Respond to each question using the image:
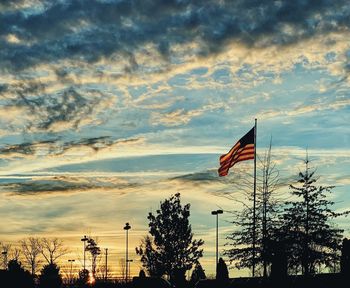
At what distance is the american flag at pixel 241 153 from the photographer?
3853cm

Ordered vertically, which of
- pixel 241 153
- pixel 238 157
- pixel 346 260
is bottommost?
pixel 346 260

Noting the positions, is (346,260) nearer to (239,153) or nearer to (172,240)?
(239,153)

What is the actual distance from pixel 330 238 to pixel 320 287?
9.66 metres

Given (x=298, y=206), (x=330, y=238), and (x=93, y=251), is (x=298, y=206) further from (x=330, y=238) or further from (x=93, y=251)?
(x=93, y=251)

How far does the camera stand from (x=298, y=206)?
45.0m

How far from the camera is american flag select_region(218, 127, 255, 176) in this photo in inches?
1517

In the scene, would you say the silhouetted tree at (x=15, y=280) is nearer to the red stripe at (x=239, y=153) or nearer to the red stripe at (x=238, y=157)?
the red stripe at (x=238, y=157)

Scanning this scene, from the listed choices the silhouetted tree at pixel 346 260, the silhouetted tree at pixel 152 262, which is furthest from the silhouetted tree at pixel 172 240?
the silhouetted tree at pixel 346 260

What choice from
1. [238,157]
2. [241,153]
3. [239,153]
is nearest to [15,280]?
[238,157]

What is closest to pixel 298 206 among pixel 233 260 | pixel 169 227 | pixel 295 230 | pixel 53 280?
pixel 295 230

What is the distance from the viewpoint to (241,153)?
3891cm

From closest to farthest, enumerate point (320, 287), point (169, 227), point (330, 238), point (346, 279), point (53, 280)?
point (346, 279) → point (320, 287) → point (330, 238) → point (53, 280) → point (169, 227)

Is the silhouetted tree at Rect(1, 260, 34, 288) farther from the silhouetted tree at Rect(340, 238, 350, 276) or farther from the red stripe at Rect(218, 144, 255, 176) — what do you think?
the silhouetted tree at Rect(340, 238, 350, 276)

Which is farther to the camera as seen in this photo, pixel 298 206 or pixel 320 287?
pixel 298 206
